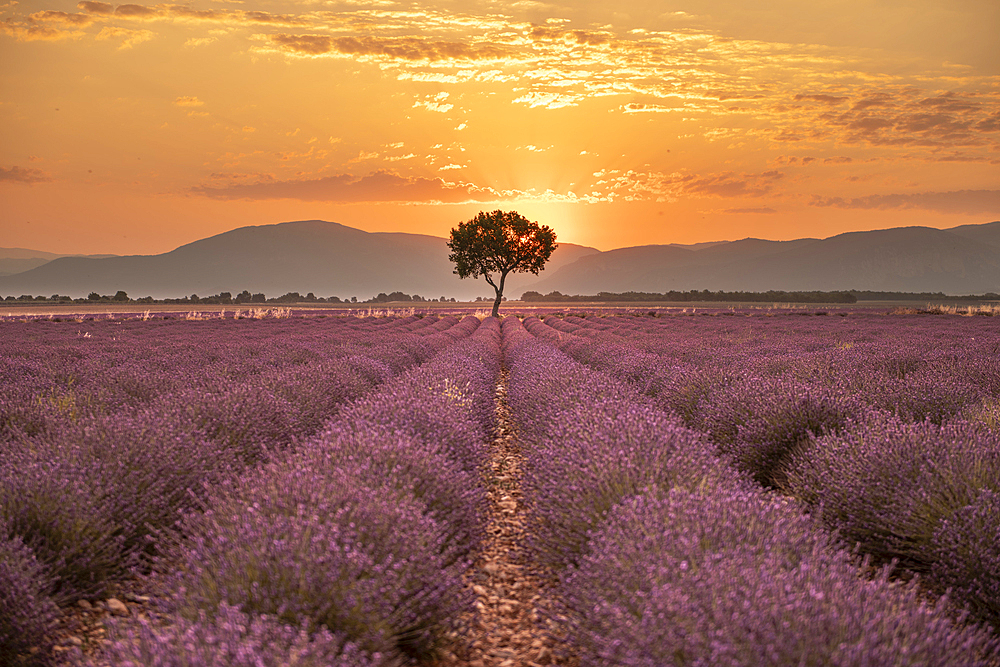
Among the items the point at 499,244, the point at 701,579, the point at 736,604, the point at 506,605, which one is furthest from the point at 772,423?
the point at 499,244

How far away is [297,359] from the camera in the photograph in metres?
10.6

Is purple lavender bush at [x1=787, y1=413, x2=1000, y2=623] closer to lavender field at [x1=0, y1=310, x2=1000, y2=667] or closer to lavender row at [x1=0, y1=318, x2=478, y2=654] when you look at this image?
lavender field at [x1=0, y1=310, x2=1000, y2=667]

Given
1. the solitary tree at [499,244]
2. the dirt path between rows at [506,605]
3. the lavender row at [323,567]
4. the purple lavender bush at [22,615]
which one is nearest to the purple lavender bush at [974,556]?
the dirt path between rows at [506,605]

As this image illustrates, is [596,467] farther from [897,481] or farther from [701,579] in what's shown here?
[897,481]

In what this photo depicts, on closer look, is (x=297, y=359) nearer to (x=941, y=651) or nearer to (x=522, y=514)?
(x=522, y=514)

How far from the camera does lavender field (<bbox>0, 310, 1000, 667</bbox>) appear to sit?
5.61 feet

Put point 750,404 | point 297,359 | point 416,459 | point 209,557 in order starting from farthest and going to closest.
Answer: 1. point 297,359
2. point 750,404
3. point 416,459
4. point 209,557

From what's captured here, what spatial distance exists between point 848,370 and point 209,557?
7.76 meters

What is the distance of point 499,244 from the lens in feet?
151

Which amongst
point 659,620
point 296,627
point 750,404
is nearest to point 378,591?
point 296,627

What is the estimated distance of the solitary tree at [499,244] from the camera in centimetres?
4609

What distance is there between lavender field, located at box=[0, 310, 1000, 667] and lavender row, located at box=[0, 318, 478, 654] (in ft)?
0.07

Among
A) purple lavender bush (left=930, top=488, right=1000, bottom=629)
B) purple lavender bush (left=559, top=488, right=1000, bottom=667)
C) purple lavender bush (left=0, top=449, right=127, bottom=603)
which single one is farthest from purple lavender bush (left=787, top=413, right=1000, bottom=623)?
purple lavender bush (left=0, top=449, right=127, bottom=603)

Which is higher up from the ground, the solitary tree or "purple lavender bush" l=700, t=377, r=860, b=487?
the solitary tree
